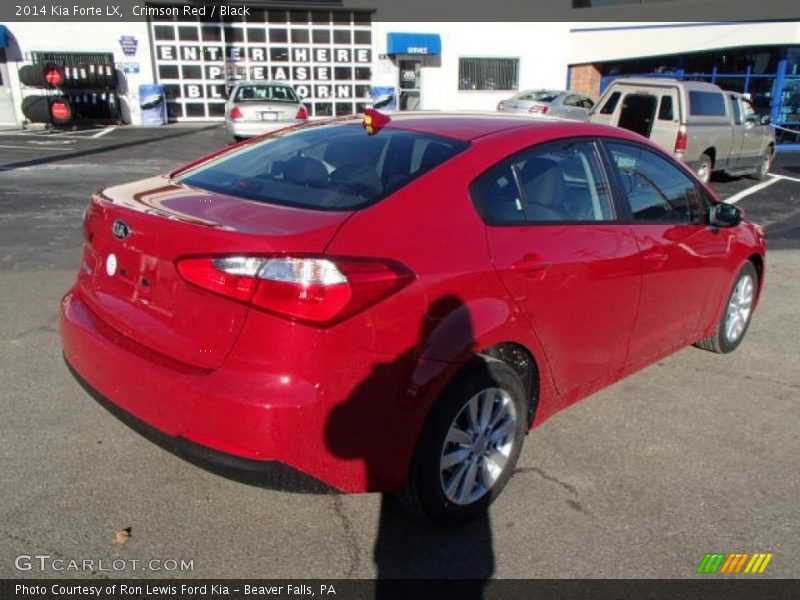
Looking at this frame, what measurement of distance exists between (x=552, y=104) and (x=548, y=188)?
1589 cm

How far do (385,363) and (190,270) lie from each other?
768 millimetres

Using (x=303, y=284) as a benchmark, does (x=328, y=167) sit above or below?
above

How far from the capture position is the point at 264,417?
2.31m

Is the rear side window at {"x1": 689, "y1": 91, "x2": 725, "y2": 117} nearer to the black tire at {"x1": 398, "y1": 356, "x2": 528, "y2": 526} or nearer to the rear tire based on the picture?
the rear tire

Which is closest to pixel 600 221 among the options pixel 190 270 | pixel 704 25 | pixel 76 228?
pixel 190 270

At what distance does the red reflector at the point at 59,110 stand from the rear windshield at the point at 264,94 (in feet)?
23.7

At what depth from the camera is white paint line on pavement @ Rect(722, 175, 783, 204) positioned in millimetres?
11828

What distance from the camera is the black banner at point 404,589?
2.45m

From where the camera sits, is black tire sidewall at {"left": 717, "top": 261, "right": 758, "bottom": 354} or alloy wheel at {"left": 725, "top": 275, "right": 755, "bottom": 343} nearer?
black tire sidewall at {"left": 717, "top": 261, "right": 758, "bottom": 354}

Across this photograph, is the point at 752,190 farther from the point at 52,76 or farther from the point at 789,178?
the point at 52,76

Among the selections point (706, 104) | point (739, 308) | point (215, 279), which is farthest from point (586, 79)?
point (215, 279)

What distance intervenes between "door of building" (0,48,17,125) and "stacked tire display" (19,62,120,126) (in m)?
1.22

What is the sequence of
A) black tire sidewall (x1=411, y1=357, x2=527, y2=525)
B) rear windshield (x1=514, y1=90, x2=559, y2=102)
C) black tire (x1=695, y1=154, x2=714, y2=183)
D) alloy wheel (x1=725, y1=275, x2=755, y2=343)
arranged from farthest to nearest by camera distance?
rear windshield (x1=514, y1=90, x2=559, y2=102), black tire (x1=695, y1=154, x2=714, y2=183), alloy wheel (x1=725, y1=275, x2=755, y2=343), black tire sidewall (x1=411, y1=357, x2=527, y2=525)

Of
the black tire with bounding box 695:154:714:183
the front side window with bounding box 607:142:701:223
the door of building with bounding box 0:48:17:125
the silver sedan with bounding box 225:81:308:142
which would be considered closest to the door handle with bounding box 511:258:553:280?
the front side window with bounding box 607:142:701:223
